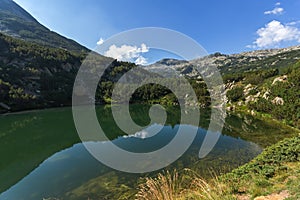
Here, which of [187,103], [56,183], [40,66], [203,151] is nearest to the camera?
[56,183]

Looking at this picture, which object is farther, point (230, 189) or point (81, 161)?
point (81, 161)

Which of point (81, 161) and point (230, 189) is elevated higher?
point (230, 189)

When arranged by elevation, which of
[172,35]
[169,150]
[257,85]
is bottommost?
[169,150]

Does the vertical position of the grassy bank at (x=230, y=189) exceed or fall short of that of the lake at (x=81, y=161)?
it exceeds it

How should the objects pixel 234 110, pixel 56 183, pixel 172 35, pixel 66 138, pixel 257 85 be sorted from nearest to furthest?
pixel 56 183 < pixel 172 35 < pixel 66 138 < pixel 234 110 < pixel 257 85

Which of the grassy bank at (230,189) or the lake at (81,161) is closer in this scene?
the grassy bank at (230,189)

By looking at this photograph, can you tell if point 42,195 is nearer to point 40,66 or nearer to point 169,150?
point 169,150

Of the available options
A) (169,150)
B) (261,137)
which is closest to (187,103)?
(261,137)

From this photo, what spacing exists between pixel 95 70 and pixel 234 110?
67.6 meters

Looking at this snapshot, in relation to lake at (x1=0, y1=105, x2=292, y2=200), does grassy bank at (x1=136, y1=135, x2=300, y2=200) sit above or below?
above

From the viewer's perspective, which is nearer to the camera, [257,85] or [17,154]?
[17,154]

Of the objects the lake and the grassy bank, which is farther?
the lake

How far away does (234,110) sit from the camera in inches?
1937

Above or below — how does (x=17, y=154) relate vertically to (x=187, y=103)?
below
